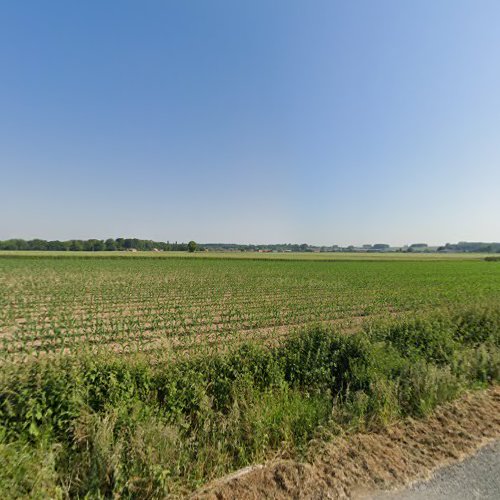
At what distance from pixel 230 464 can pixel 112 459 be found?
1.36m

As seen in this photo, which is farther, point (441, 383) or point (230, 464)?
point (441, 383)

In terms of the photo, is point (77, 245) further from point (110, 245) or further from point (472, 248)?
point (472, 248)

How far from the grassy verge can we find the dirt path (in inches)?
9.0

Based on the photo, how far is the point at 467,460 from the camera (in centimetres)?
347

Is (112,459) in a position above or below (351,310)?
above

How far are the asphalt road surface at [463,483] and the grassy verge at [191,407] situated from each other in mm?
914

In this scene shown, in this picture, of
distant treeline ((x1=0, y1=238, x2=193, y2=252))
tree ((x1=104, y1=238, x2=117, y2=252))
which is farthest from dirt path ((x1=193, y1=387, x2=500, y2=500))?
tree ((x1=104, y1=238, x2=117, y2=252))

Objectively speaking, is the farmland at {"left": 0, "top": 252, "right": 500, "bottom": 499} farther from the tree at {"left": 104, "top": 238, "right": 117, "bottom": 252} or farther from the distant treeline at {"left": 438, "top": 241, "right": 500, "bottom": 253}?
the distant treeline at {"left": 438, "top": 241, "right": 500, "bottom": 253}

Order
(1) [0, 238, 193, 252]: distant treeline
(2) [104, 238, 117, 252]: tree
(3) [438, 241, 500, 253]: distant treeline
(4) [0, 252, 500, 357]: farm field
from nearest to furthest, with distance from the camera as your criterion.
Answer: (4) [0, 252, 500, 357]: farm field
(1) [0, 238, 193, 252]: distant treeline
(2) [104, 238, 117, 252]: tree
(3) [438, 241, 500, 253]: distant treeline

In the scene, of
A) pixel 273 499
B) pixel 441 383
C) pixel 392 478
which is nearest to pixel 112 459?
pixel 273 499

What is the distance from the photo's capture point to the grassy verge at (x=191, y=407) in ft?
9.73

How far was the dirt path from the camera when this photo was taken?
9.61 feet

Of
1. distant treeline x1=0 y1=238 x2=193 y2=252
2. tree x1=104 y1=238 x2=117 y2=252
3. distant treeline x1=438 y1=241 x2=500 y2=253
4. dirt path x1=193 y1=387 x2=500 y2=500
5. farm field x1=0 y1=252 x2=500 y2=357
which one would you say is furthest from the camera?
distant treeline x1=438 y1=241 x2=500 y2=253

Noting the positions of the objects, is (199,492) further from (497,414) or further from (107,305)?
(107,305)
